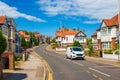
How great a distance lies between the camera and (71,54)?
145 feet

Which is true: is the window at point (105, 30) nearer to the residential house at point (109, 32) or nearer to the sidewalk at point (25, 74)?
the residential house at point (109, 32)

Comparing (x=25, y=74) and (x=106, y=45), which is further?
(x=106, y=45)

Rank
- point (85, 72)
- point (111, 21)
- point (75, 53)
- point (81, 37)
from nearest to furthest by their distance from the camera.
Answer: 1. point (85, 72)
2. point (75, 53)
3. point (111, 21)
4. point (81, 37)

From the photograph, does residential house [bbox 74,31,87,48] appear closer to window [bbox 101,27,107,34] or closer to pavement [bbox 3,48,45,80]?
window [bbox 101,27,107,34]

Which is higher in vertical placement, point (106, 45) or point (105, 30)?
point (105, 30)

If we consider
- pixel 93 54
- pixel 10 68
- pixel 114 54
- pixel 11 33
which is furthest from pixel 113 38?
pixel 10 68

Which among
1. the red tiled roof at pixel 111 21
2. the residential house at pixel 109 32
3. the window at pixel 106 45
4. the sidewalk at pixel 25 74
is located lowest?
the sidewalk at pixel 25 74

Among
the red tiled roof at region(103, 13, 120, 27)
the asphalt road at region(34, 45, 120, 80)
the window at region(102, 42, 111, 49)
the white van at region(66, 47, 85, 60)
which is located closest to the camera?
the asphalt road at region(34, 45, 120, 80)

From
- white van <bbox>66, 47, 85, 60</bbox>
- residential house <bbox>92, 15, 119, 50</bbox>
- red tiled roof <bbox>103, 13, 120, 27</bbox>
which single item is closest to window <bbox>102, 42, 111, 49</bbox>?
residential house <bbox>92, 15, 119, 50</bbox>

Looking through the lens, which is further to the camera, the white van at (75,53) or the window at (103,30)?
the window at (103,30)

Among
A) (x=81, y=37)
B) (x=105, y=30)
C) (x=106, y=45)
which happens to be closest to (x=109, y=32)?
(x=105, y=30)

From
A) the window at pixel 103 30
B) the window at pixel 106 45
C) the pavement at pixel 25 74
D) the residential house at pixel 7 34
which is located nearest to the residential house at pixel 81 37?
the window at pixel 103 30

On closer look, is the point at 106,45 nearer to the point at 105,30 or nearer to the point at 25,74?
the point at 105,30

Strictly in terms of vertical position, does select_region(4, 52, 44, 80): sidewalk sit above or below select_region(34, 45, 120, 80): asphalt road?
above
